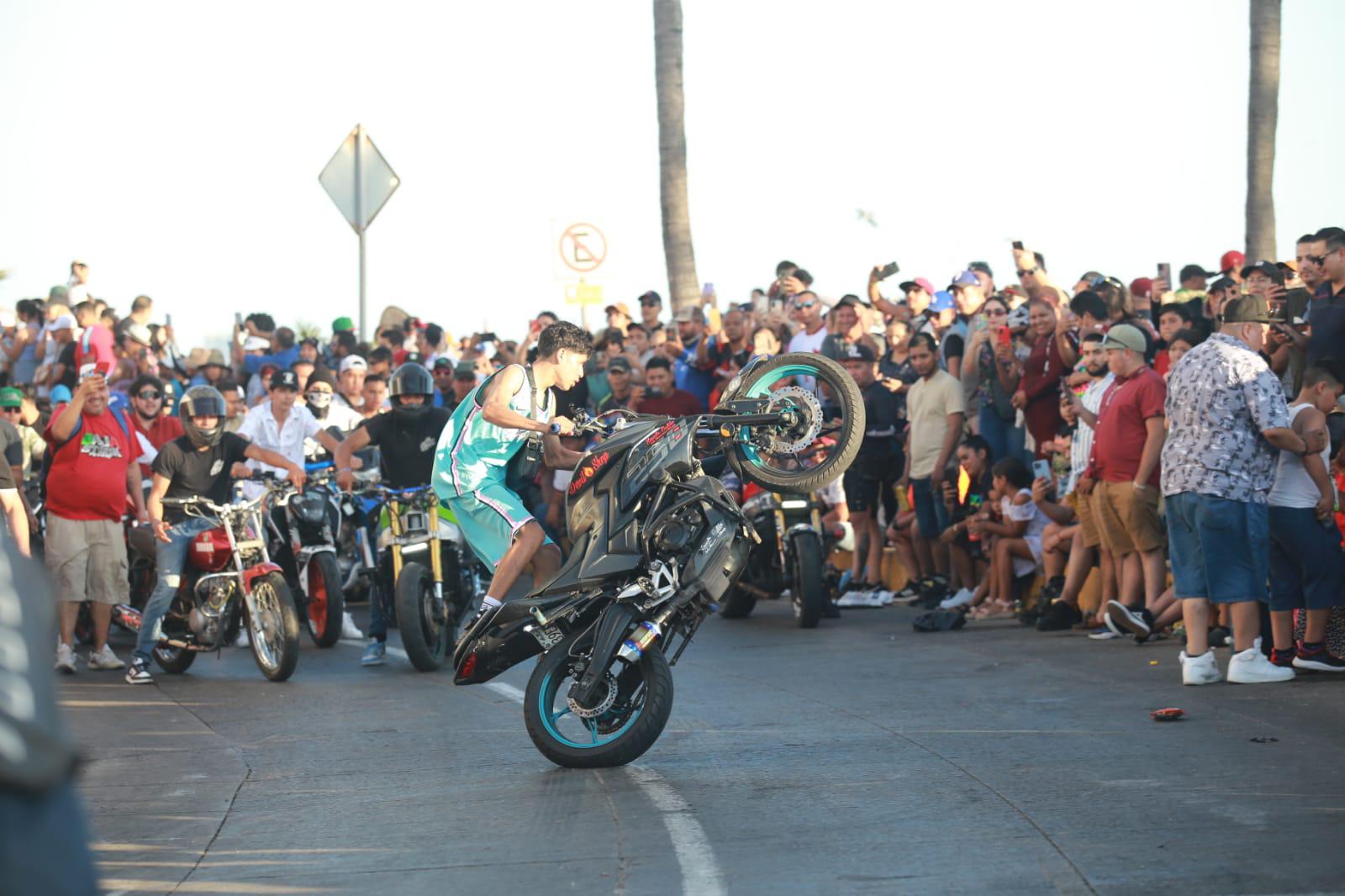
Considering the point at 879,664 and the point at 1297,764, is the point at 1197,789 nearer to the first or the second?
the point at 1297,764

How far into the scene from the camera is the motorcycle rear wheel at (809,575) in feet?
46.2

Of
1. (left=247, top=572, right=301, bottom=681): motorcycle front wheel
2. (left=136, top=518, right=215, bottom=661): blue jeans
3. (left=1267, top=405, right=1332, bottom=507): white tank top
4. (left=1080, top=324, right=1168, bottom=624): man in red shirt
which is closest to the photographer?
Result: (left=1267, top=405, right=1332, bottom=507): white tank top

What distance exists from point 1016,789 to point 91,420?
863 centimetres

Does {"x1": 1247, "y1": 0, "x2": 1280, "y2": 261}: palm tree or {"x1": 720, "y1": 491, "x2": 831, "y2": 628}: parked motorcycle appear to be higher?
{"x1": 1247, "y1": 0, "x2": 1280, "y2": 261}: palm tree

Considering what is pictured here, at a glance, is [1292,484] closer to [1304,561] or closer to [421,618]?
[1304,561]

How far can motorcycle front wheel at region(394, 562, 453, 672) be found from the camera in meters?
11.9

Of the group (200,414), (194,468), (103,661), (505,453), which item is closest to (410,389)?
(200,414)

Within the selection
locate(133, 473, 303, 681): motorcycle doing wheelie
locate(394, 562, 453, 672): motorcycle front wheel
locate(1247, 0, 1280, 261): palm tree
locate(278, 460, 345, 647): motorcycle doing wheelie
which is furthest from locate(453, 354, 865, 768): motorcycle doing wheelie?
locate(1247, 0, 1280, 261): palm tree

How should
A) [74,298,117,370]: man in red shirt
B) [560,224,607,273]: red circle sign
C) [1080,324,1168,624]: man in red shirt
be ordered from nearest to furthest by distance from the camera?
[1080,324,1168,624]: man in red shirt → [560,224,607,273]: red circle sign → [74,298,117,370]: man in red shirt

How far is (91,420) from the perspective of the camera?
1316cm

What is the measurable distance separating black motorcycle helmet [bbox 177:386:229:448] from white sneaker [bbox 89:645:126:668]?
181 centimetres

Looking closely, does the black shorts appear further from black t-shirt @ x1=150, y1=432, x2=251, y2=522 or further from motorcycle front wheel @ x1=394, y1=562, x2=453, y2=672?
black t-shirt @ x1=150, y1=432, x2=251, y2=522

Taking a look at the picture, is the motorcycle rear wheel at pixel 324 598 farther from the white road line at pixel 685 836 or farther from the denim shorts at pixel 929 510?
the white road line at pixel 685 836

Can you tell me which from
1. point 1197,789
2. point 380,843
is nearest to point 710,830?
point 380,843
